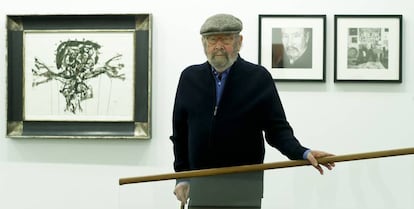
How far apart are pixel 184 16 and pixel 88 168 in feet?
2.71

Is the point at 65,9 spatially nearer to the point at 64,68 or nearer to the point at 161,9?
the point at 64,68

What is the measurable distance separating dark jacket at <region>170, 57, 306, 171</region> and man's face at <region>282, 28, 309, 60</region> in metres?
0.53

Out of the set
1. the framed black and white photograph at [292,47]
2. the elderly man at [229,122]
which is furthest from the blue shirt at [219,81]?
the framed black and white photograph at [292,47]

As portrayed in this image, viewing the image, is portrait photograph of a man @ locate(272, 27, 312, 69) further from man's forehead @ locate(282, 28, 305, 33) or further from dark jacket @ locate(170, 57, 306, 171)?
dark jacket @ locate(170, 57, 306, 171)

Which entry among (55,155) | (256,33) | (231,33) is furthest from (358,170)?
(55,155)

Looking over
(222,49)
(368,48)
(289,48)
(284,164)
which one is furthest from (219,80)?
(368,48)

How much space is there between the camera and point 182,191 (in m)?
1.74

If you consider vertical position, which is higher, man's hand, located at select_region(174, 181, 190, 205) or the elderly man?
the elderly man

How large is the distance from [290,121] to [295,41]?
349mm

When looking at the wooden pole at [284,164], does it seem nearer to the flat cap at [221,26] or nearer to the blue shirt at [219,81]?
the blue shirt at [219,81]

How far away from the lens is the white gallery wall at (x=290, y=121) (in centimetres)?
222

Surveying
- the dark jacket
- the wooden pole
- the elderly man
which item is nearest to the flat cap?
the elderly man

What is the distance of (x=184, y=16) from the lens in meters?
Result: 2.31

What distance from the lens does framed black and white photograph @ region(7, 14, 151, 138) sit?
2.30 m
